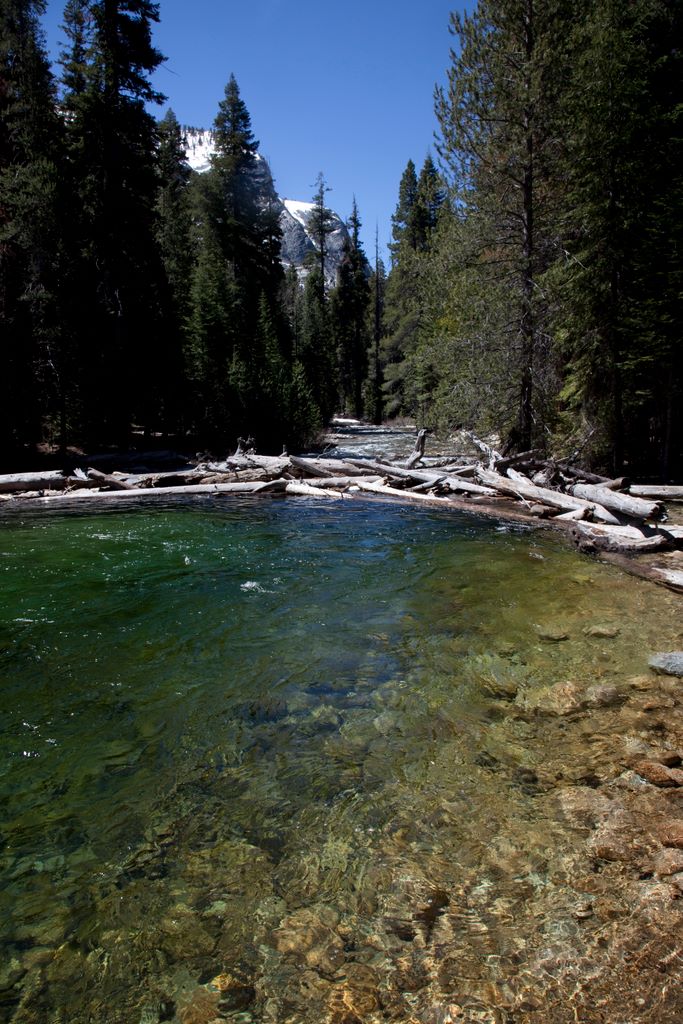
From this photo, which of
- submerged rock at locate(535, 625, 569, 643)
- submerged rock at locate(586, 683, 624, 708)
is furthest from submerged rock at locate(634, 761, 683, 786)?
submerged rock at locate(535, 625, 569, 643)

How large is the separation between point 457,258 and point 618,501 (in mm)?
11044

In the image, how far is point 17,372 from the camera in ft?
69.9

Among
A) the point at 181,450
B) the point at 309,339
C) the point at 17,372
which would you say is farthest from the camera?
the point at 309,339

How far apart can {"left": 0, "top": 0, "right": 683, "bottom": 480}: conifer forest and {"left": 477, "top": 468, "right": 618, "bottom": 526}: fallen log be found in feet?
8.86

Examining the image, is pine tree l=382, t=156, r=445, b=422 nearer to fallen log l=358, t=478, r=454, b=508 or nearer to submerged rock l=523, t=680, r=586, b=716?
fallen log l=358, t=478, r=454, b=508

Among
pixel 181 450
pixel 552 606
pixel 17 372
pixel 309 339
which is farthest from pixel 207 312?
pixel 552 606

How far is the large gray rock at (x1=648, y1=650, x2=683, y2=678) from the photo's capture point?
17.7 ft

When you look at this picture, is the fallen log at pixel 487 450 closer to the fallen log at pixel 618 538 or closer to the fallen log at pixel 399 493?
the fallen log at pixel 399 493

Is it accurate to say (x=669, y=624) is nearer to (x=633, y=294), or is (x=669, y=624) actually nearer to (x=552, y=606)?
(x=552, y=606)

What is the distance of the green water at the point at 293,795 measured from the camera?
2.62 meters

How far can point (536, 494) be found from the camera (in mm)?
14008

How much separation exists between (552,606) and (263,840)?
5231 mm

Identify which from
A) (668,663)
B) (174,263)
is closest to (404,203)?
(174,263)

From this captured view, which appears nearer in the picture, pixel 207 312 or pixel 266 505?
pixel 266 505
